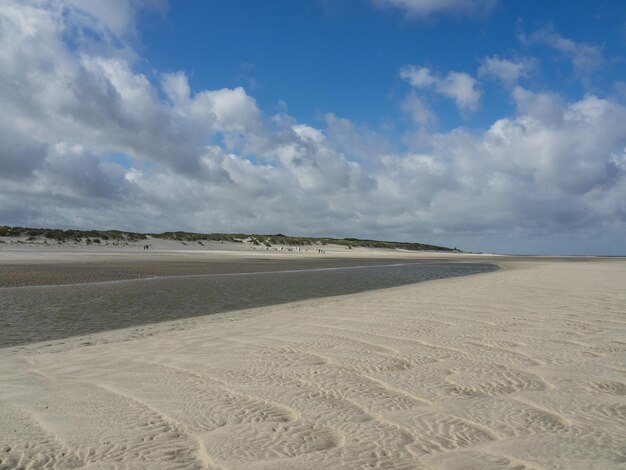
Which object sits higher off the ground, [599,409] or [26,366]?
[599,409]

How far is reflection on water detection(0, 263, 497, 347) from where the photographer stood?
32.0 feet

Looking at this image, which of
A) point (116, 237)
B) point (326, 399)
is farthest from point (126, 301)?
point (116, 237)

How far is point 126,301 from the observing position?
13805mm

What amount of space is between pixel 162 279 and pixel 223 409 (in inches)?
724

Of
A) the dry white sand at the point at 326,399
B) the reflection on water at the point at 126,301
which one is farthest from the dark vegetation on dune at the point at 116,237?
the dry white sand at the point at 326,399

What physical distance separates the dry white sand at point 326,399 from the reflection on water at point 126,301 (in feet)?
6.28

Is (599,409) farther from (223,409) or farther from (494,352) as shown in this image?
(223,409)

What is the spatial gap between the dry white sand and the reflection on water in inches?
75.3

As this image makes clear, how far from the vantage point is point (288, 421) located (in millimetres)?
3744

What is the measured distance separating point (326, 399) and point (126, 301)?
11.2m

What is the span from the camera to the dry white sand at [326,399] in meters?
3.18

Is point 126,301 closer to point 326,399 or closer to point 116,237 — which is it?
point 326,399

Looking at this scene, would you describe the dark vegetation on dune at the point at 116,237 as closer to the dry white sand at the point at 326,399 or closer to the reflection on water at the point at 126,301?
the reflection on water at the point at 126,301

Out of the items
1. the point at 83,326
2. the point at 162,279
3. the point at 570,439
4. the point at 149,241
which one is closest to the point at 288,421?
the point at 570,439
